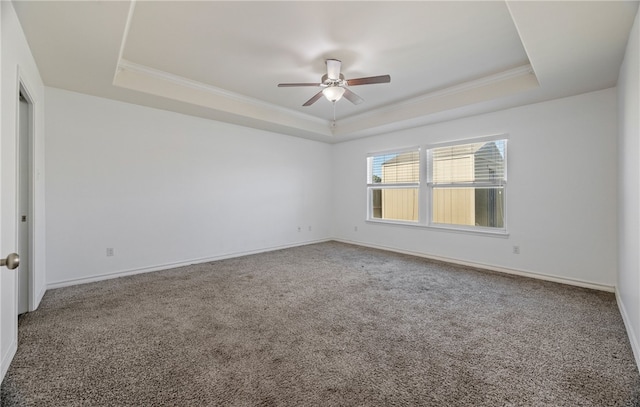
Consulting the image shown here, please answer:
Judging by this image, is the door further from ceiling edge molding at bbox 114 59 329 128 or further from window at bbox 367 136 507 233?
window at bbox 367 136 507 233

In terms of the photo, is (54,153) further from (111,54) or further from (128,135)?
(111,54)

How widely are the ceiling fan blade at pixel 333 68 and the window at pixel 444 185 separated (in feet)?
8.48

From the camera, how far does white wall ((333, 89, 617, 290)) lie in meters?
3.23

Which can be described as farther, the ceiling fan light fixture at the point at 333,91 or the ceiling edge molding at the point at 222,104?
the ceiling edge molding at the point at 222,104

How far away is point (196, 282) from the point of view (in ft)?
11.6

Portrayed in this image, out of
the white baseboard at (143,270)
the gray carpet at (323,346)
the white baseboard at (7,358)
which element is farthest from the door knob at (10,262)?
the white baseboard at (143,270)

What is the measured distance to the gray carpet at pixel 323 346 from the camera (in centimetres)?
156

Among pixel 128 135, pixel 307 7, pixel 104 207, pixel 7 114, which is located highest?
pixel 307 7

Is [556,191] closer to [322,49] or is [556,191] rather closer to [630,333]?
[630,333]

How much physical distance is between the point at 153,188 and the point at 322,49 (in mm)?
3117

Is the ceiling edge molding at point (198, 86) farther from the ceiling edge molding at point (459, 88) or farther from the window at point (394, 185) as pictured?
the window at point (394, 185)

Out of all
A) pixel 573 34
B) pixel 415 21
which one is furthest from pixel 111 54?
pixel 573 34

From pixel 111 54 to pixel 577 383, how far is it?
14.6ft

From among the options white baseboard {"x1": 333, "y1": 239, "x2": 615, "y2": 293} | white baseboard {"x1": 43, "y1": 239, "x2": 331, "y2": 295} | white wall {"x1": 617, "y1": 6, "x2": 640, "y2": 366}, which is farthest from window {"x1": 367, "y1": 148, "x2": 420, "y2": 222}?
white wall {"x1": 617, "y1": 6, "x2": 640, "y2": 366}
